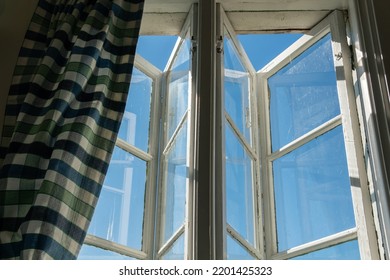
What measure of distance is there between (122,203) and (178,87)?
48 centimetres

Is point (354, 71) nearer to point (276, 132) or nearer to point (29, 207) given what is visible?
point (276, 132)

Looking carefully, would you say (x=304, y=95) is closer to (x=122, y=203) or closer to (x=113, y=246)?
(x=122, y=203)

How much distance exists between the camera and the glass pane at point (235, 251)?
62.9 inches

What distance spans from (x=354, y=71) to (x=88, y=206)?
995 millimetres

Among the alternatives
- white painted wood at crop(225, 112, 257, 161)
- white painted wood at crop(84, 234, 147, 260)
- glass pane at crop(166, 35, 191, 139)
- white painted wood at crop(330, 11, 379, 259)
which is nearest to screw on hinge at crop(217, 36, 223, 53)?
glass pane at crop(166, 35, 191, 139)

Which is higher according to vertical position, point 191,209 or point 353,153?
point 353,153

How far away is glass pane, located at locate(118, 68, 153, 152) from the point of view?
1868 mm

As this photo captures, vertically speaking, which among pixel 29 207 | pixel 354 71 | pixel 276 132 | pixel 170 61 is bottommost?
pixel 29 207

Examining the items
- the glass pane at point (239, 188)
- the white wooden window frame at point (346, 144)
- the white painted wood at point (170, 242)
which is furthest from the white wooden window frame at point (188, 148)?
the white wooden window frame at point (346, 144)

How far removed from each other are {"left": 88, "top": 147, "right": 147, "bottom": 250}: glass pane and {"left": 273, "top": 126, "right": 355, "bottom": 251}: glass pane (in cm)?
47

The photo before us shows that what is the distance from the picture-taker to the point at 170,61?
2012mm

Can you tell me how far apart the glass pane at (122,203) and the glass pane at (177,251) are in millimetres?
140

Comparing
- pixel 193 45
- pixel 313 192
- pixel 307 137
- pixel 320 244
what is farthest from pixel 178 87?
pixel 320 244

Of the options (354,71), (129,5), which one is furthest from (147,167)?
(354,71)
